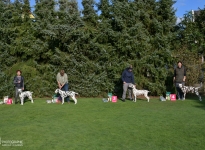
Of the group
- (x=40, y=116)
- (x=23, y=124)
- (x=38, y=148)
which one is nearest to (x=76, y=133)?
(x=38, y=148)

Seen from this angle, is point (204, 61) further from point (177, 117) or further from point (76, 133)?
point (76, 133)

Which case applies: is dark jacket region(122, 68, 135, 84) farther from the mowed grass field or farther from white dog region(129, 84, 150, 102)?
the mowed grass field

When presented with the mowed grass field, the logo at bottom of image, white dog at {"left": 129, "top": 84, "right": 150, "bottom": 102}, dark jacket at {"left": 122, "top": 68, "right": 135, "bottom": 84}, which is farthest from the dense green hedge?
the logo at bottom of image

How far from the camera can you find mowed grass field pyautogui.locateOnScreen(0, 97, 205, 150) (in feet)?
20.6

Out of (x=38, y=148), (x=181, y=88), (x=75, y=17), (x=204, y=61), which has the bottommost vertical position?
(x=38, y=148)

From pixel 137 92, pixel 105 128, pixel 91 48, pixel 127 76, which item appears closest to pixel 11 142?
pixel 105 128

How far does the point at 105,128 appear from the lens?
300 inches

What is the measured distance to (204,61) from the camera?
14969 mm

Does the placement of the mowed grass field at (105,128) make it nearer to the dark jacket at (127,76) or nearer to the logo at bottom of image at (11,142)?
the logo at bottom of image at (11,142)

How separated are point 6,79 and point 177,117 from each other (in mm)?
9592

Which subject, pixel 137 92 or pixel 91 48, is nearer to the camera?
pixel 137 92

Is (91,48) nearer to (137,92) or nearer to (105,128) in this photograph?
Answer: (137,92)

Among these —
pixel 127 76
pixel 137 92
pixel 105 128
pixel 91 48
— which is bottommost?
pixel 105 128

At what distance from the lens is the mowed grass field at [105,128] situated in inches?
247
